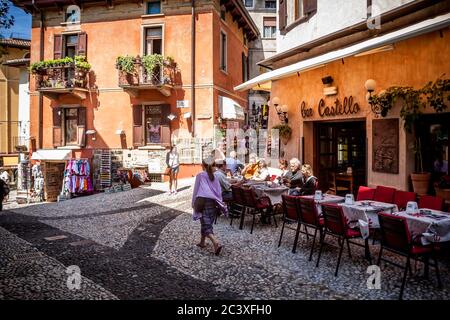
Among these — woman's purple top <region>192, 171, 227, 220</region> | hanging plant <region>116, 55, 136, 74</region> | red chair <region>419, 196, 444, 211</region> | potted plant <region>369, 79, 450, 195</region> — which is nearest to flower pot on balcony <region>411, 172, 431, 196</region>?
potted plant <region>369, 79, 450, 195</region>

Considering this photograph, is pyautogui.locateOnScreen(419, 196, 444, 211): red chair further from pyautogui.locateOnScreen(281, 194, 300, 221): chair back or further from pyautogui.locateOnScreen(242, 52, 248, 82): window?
pyautogui.locateOnScreen(242, 52, 248, 82): window

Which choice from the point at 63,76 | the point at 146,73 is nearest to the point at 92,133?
the point at 63,76

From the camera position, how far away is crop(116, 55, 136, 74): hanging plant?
15.0 m

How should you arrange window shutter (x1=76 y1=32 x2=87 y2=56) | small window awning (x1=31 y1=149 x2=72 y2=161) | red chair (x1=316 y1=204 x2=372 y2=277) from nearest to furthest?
red chair (x1=316 y1=204 x2=372 y2=277) < small window awning (x1=31 y1=149 x2=72 y2=161) < window shutter (x1=76 y1=32 x2=87 y2=56)

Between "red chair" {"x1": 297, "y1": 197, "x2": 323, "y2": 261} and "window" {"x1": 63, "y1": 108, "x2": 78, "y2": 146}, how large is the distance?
558 inches

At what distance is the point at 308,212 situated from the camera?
5844 millimetres

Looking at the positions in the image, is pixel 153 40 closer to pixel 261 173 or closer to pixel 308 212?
pixel 261 173

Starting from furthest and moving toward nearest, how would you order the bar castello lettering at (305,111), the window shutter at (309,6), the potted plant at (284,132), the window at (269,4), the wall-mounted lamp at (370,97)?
1. the window at (269,4)
2. the potted plant at (284,132)
3. the bar castello lettering at (305,111)
4. the window shutter at (309,6)
5. the wall-mounted lamp at (370,97)

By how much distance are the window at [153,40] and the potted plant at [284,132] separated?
7.89 meters

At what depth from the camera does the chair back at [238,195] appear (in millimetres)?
7750

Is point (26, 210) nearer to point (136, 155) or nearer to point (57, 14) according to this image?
point (136, 155)

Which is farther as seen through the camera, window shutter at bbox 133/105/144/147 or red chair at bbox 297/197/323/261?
window shutter at bbox 133/105/144/147

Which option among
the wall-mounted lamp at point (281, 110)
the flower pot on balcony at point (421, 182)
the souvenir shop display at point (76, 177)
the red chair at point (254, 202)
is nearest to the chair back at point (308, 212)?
the red chair at point (254, 202)

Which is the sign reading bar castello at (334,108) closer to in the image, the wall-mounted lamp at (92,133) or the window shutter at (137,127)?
the window shutter at (137,127)
